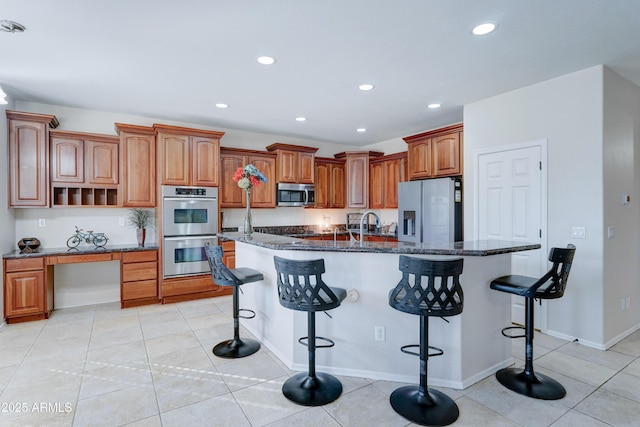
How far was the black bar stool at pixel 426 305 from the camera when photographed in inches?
81.3

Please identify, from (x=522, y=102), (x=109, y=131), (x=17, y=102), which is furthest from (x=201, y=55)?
(x=522, y=102)

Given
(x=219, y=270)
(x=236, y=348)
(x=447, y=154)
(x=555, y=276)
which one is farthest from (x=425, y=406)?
(x=447, y=154)

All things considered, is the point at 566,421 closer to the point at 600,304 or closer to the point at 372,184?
the point at 600,304

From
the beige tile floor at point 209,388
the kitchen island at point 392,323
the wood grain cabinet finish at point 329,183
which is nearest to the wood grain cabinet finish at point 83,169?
the beige tile floor at point 209,388

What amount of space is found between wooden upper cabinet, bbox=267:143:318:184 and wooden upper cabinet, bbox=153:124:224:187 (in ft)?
3.80

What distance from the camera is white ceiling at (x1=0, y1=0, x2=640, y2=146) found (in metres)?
2.29

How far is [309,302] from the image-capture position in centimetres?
228

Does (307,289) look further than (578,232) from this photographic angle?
No

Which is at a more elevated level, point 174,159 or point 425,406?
point 174,159

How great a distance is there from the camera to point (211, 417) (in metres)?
2.14

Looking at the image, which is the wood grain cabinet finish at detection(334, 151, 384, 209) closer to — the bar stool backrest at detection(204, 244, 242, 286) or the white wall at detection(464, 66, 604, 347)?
the white wall at detection(464, 66, 604, 347)

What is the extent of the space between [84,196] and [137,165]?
0.83 m

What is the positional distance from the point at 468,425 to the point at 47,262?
473 centimetres

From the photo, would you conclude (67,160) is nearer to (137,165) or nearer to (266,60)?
(137,165)
